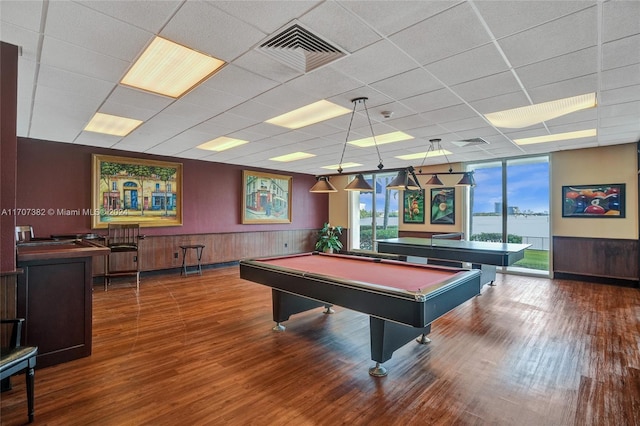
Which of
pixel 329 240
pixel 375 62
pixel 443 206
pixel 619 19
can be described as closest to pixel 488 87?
pixel 619 19

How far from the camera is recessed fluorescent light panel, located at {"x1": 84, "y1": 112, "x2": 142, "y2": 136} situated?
4316mm

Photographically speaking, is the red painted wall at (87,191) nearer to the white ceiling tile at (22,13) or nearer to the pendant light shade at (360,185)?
the white ceiling tile at (22,13)

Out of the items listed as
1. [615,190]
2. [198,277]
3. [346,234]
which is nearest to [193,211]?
[198,277]

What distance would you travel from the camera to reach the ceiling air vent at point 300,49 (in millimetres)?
2284

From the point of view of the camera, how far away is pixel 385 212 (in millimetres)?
9766

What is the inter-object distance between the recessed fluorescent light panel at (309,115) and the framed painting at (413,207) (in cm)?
501

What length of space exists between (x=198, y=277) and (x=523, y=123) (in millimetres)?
6698

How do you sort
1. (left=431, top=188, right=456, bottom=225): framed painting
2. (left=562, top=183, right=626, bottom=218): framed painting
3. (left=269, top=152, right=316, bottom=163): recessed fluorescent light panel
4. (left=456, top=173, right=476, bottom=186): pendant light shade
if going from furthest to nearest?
1. (left=431, top=188, right=456, bottom=225): framed painting
2. (left=269, top=152, right=316, bottom=163): recessed fluorescent light panel
3. (left=562, top=183, right=626, bottom=218): framed painting
4. (left=456, top=173, right=476, bottom=186): pendant light shade

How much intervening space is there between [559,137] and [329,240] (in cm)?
638

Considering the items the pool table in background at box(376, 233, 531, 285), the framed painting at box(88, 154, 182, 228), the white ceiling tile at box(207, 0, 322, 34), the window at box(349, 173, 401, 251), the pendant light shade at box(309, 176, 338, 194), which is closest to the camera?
the white ceiling tile at box(207, 0, 322, 34)

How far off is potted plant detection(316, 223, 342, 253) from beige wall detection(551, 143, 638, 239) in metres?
5.66

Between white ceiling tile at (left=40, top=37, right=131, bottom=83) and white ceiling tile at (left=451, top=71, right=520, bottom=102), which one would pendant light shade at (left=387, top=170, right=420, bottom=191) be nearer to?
white ceiling tile at (left=451, top=71, right=520, bottom=102)

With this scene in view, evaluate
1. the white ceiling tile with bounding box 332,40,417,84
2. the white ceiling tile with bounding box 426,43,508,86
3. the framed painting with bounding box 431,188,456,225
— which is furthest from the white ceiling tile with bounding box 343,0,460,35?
the framed painting with bounding box 431,188,456,225

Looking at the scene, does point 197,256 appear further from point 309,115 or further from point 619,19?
point 619,19
